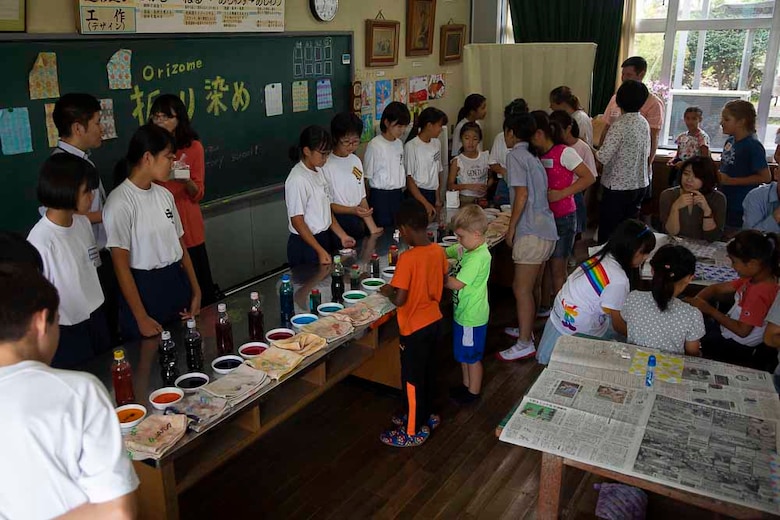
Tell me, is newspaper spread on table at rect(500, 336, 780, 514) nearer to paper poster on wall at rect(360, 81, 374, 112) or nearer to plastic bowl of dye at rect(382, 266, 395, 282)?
plastic bowl of dye at rect(382, 266, 395, 282)

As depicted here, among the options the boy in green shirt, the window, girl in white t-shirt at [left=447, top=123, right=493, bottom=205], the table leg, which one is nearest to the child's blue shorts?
Result: the boy in green shirt

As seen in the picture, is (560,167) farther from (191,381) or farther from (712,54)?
(712,54)

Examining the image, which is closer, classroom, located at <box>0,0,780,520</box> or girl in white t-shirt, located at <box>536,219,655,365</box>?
classroom, located at <box>0,0,780,520</box>

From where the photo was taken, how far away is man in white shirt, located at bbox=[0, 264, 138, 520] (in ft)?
4.05

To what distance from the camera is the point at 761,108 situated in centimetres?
677

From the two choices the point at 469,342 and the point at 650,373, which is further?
the point at 469,342

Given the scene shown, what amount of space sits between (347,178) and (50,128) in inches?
64.2

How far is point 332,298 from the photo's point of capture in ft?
10.5

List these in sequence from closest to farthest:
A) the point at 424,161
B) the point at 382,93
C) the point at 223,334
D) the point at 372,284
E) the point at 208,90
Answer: the point at 223,334
the point at 372,284
the point at 208,90
the point at 424,161
the point at 382,93

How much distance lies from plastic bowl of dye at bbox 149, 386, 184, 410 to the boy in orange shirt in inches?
42.2

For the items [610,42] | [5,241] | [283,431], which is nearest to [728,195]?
[610,42]

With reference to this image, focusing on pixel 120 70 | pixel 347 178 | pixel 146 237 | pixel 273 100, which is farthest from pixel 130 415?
pixel 273 100

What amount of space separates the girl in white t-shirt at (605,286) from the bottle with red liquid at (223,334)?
1.58m

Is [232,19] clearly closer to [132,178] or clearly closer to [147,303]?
[132,178]
